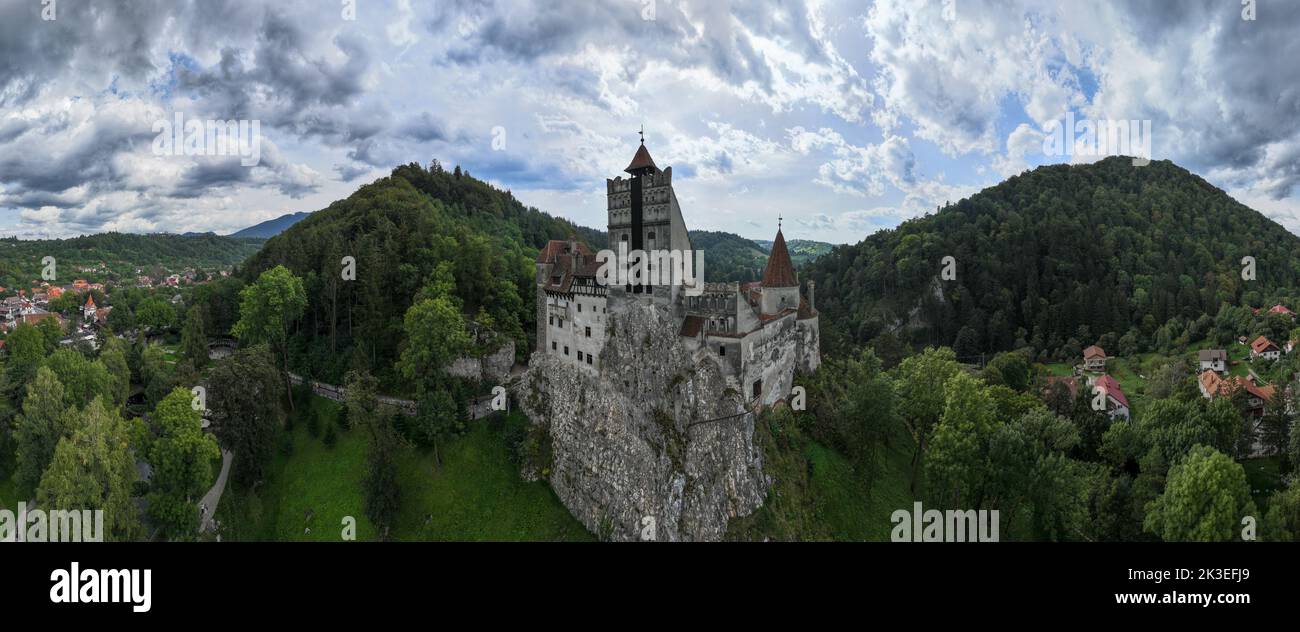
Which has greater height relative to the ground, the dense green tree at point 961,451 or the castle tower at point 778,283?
the castle tower at point 778,283

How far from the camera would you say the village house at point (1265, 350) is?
258 ft

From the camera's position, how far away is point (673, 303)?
3694cm

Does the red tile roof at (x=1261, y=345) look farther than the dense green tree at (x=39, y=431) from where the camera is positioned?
Yes

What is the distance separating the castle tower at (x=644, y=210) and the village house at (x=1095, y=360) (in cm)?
8018

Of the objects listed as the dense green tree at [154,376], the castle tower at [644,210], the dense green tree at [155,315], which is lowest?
the dense green tree at [154,376]

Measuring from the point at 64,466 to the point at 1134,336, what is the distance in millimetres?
123280

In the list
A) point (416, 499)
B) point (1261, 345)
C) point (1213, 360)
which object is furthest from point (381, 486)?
point (1261, 345)

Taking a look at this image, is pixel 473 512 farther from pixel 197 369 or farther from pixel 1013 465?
pixel 1013 465

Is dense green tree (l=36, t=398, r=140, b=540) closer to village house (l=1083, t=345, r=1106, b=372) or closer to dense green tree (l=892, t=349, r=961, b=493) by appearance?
dense green tree (l=892, t=349, r=961, b=493)

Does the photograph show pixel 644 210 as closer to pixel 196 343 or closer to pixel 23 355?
pixel 196 343

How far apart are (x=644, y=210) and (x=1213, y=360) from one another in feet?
280

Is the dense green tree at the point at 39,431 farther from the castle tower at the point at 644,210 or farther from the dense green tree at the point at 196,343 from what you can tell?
the castle tower at the point at 644,210

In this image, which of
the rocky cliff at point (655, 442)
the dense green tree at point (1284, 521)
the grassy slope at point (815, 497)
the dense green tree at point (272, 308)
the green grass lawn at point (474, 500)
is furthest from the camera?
the dense green tree at point (272, 308)

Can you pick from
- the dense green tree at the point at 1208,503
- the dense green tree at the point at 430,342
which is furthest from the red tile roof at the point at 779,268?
the dense green tree at the point at 1208,503
